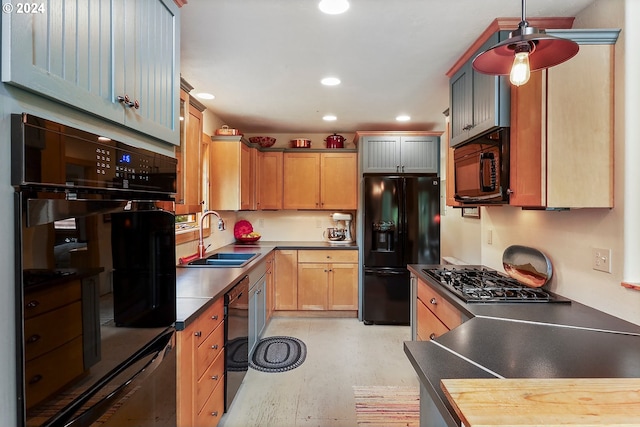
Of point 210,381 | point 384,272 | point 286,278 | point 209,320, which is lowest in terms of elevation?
point 210,381

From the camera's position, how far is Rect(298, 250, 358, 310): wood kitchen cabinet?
404cm

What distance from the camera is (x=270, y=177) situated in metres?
4.36

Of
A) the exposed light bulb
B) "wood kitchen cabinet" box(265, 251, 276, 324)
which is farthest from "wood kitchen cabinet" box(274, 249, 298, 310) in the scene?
the exposed light bulb

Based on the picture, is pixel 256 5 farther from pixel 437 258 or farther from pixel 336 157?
pixel 437 258

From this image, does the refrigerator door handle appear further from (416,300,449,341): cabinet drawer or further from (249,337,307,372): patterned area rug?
(416,300,449,341): cabinet drawer

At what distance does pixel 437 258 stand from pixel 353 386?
74.4 inches

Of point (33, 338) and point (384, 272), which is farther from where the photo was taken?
point (384, 272)

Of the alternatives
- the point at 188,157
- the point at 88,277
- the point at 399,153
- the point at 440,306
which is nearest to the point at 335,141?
the point at 399,153

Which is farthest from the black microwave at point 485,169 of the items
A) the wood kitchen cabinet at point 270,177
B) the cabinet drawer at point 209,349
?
the wood kitchen cabinet at point 270,177

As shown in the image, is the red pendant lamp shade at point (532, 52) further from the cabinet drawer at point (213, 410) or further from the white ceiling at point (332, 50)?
the cabinet drawer at point (213, 410)

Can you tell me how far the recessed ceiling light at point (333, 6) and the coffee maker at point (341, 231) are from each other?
2.88 m

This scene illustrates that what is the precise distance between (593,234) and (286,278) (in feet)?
10.1

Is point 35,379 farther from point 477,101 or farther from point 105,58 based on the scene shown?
point 477,101

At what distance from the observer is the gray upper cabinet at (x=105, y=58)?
717mm
